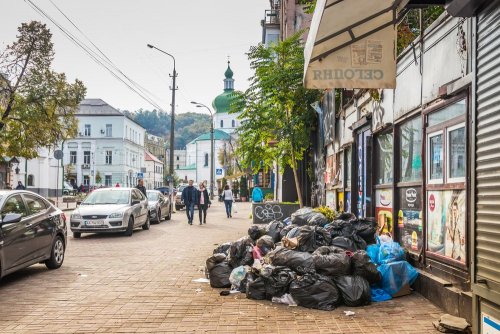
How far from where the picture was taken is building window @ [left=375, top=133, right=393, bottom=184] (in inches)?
383

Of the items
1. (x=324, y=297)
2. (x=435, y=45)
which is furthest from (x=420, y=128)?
(x=324, y=297)

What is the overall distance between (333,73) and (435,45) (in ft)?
5.28

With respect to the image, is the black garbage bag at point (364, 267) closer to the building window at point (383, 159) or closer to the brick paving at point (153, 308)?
the brick paving at point (153, 308)

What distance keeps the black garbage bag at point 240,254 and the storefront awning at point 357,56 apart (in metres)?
2.79

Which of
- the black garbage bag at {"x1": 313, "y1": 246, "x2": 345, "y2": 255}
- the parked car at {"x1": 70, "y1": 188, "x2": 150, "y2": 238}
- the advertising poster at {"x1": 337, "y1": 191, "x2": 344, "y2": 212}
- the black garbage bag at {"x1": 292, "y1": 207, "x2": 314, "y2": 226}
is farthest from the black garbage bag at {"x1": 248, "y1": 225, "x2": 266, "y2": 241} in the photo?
the parked car at {"x1": 70, "y1": 188, "x2": 150, "y2": 238}

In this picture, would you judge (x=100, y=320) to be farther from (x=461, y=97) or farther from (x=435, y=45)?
(x=435, y=45)

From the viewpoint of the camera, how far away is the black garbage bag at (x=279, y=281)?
23.3 feet

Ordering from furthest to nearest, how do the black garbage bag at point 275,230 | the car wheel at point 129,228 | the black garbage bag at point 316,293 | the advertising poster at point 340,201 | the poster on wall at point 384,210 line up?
the car wheel at point 129,228
the advertising poster at point 340,201
the black garbage bag at point 275,230
the poster on wall at point 384,210
the black garbage bag at point 316,293

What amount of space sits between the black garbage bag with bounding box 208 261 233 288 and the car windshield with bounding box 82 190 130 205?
31.8 feet

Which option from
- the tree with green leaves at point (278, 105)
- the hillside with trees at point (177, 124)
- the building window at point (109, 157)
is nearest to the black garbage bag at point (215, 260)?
the tree with green leaves at point (278, 105)

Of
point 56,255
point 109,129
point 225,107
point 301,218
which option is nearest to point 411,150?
point 301,218

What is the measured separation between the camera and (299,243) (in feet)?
26.3

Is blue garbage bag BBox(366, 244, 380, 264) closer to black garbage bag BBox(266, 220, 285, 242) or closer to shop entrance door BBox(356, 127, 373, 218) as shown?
black garbage bag BBox(266, 220, 285, 242)

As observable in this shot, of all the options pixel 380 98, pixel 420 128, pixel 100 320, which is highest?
pixel 380 98
